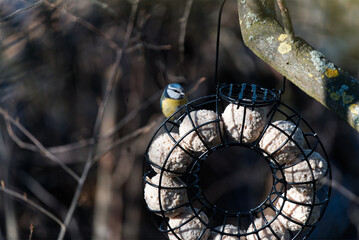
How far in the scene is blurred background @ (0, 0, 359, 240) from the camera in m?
3.60

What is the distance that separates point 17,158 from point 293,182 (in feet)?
11.0

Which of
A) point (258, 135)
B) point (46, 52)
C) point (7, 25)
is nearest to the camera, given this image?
point (258, 135)

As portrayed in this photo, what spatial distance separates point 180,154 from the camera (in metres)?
1.48

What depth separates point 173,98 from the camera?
2049mm

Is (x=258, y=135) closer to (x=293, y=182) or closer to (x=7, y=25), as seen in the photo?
(x=293, y=182)

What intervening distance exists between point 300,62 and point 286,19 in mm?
163

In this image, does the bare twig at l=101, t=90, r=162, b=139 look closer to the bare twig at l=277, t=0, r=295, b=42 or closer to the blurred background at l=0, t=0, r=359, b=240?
the blurred background at l=0, t=0, r=359, b=240

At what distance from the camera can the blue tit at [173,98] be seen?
2.01 meters

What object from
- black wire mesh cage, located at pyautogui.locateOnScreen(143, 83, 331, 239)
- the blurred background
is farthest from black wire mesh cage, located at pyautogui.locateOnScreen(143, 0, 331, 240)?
the blurred background

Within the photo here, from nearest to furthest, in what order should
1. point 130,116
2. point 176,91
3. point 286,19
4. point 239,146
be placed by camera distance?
point 286,19, point 239,146, point 176,91, point 130,116

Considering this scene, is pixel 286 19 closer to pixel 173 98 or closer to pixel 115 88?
pixel 173 98

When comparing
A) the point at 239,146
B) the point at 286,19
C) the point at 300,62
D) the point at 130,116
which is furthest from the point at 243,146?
the point at 130,116

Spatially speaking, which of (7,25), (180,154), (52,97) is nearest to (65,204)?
(52,97)

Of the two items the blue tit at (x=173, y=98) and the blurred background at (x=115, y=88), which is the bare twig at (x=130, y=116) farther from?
the blue tit at (x=173, y=98)
